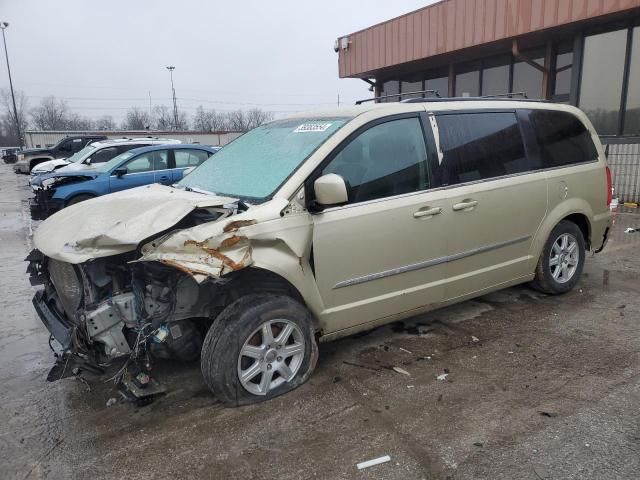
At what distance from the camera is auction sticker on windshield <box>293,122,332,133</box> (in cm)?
349

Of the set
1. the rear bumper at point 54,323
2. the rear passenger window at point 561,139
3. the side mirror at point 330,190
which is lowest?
the rear bumper at point 54,323

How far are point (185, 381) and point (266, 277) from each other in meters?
0.97

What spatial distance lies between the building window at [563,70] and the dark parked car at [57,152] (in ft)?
64.9

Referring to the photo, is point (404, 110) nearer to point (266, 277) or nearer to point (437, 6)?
point (266, 277)

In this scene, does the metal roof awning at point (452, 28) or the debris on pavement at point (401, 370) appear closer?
the debris on pavement at point (401, 370)

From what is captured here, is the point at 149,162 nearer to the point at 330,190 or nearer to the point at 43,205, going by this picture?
the point at 43,205

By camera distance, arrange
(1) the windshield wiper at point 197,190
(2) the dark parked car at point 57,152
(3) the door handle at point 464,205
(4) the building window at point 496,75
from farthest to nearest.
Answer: (2) the dark parked car at point 57,152 < (4) the building window at point 496,75 < (3) the door handle at point 464,205 < (1) the windshield wiper at point 197,190

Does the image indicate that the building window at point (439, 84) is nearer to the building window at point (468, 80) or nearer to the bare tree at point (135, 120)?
the building window at point (468, 80)

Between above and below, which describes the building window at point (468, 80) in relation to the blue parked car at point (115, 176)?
above

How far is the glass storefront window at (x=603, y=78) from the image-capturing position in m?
9.70

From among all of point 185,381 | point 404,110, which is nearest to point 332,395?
point 185,381

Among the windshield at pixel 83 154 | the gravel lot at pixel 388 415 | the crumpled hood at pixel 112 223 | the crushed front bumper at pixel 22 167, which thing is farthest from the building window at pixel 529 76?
the crushed front bumper at pixel 22 167

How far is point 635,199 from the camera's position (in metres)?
9.85

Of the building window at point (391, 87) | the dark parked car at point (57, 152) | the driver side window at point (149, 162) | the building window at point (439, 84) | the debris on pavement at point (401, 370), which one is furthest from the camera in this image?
the dark parked car at point (57, 152)
